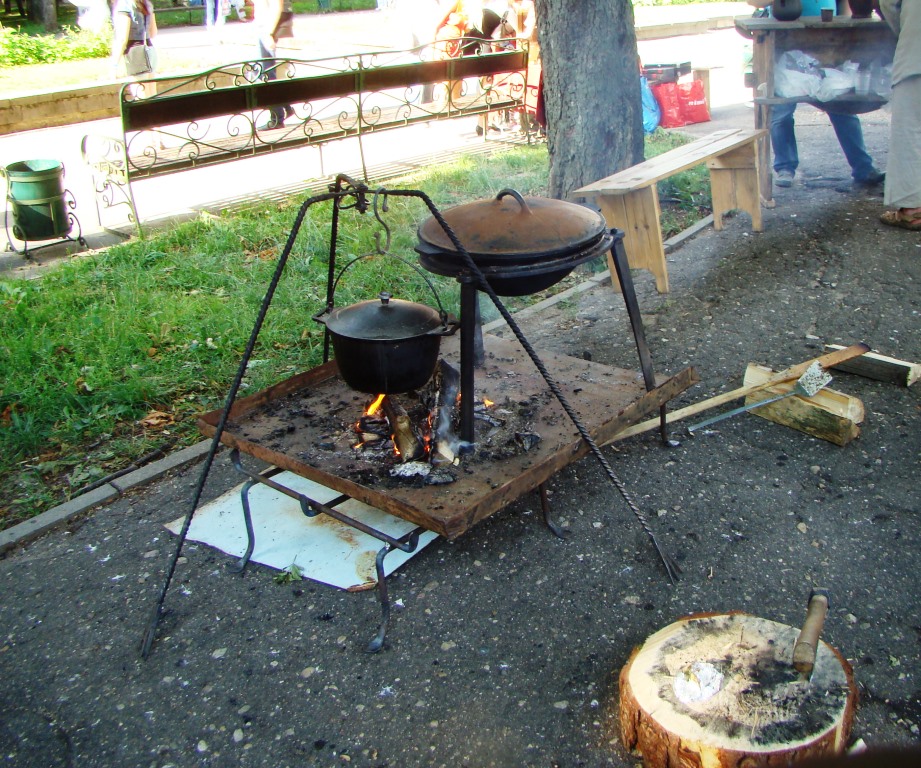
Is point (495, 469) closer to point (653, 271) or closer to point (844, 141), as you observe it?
point (653, 271)

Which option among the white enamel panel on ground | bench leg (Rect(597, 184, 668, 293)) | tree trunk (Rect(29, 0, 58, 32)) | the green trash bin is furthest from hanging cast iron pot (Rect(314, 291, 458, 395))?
tree trunk (Rect(29, 0, 58, 32))

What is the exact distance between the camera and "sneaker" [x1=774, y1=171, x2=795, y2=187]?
8227 millimetres

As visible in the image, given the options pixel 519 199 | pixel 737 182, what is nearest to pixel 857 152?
pixel 737 182

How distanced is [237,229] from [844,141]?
220 inches

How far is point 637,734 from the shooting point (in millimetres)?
2430

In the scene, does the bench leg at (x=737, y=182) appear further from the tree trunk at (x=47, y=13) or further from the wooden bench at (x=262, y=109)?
the tree trunk at (x=47, y=13)

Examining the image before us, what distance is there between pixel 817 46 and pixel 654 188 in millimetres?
2961

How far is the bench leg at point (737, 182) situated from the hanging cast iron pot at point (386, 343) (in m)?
4.30

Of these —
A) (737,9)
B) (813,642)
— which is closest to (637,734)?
(813,642)

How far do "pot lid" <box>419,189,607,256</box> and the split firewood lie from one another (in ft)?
2.32

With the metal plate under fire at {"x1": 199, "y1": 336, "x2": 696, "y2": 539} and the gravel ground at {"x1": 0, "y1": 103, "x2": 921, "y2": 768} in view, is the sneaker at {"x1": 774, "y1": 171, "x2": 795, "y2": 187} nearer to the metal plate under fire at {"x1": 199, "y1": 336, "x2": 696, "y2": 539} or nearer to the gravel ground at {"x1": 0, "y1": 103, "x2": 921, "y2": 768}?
the gravel ground at {"x1": 0, "y1": 103, "x2": 921, "y2": 768}

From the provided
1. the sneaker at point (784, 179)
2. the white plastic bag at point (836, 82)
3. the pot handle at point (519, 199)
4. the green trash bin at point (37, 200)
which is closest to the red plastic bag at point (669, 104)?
the sneaker at point (784, 179)

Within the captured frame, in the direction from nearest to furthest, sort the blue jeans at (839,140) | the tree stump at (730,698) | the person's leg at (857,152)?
the tree stump at (730,698) → the blue jeans at (839,140) → the person's leg at (857,152)

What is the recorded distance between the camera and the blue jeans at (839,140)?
771 centimetres
